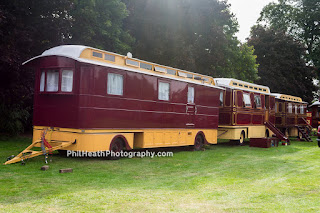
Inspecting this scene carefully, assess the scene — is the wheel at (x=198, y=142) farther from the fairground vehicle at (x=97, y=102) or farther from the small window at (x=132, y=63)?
the small window at (x=132, y=63)

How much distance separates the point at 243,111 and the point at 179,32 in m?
9.49

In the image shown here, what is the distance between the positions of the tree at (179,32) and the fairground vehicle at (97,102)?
12.2m

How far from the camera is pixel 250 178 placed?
8766 millimetres

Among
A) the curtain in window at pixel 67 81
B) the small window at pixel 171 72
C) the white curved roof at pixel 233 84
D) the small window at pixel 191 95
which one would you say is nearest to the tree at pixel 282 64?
the white curved roof at pixel 233 84

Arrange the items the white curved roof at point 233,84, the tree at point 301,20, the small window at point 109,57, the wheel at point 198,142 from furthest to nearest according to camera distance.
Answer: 1. the tree at point 301,20
2. the white curved roof at point 233,84
3. the wheel at point 198,142
4. the small window at point 109,57

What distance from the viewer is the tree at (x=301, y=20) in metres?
44.6

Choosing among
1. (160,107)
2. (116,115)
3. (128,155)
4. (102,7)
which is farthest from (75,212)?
(102,7)

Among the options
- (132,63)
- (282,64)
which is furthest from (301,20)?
(132,63)

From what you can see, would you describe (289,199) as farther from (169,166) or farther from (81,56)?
(81,56)

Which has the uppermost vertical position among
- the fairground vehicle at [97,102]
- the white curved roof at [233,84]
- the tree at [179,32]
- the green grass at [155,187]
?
the tree at [179,32]

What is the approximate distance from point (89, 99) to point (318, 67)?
131 ft

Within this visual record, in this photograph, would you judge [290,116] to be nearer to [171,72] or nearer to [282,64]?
[282,64]

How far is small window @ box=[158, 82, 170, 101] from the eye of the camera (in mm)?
13453

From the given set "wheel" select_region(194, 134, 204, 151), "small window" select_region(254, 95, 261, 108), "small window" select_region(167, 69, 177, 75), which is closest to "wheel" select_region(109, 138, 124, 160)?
"small window" select_region(167, 69, 177, 75)
